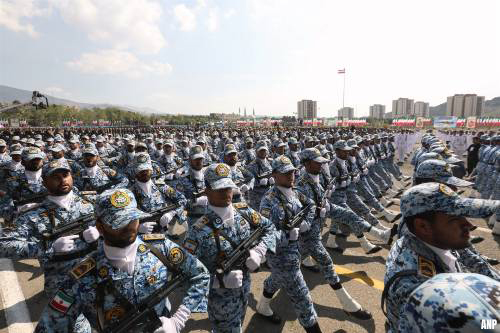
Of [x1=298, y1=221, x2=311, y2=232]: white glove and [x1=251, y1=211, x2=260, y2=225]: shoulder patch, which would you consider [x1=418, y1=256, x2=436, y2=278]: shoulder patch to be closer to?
[x1=251, y1=211, x2=260, y2=225]: shoulder patch

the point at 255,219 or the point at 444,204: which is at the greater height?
the point at 444,204

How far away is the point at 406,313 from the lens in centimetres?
131

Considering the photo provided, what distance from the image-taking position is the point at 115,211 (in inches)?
81.7

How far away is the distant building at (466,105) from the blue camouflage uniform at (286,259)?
501 feet

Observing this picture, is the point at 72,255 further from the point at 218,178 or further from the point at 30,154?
the point at 30,154

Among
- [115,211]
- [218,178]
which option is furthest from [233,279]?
[115,211]

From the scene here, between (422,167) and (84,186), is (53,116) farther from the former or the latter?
(422,167)

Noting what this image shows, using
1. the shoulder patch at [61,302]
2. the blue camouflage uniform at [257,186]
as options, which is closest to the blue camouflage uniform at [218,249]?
the shoulder patch at [61,302]

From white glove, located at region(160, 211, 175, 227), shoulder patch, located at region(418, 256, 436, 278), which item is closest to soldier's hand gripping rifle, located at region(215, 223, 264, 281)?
shoulder patch, located at region(418, 256, 436, 278)

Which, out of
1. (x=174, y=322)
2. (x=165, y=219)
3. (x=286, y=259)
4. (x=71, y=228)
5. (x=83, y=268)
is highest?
(x=83, y=268)

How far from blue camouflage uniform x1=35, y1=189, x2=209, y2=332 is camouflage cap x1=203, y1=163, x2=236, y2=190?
39.9 inches

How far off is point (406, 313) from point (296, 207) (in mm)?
2946

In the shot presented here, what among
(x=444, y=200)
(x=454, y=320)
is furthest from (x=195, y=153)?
(x=454, y=320)

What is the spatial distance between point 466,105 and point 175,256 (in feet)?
530
